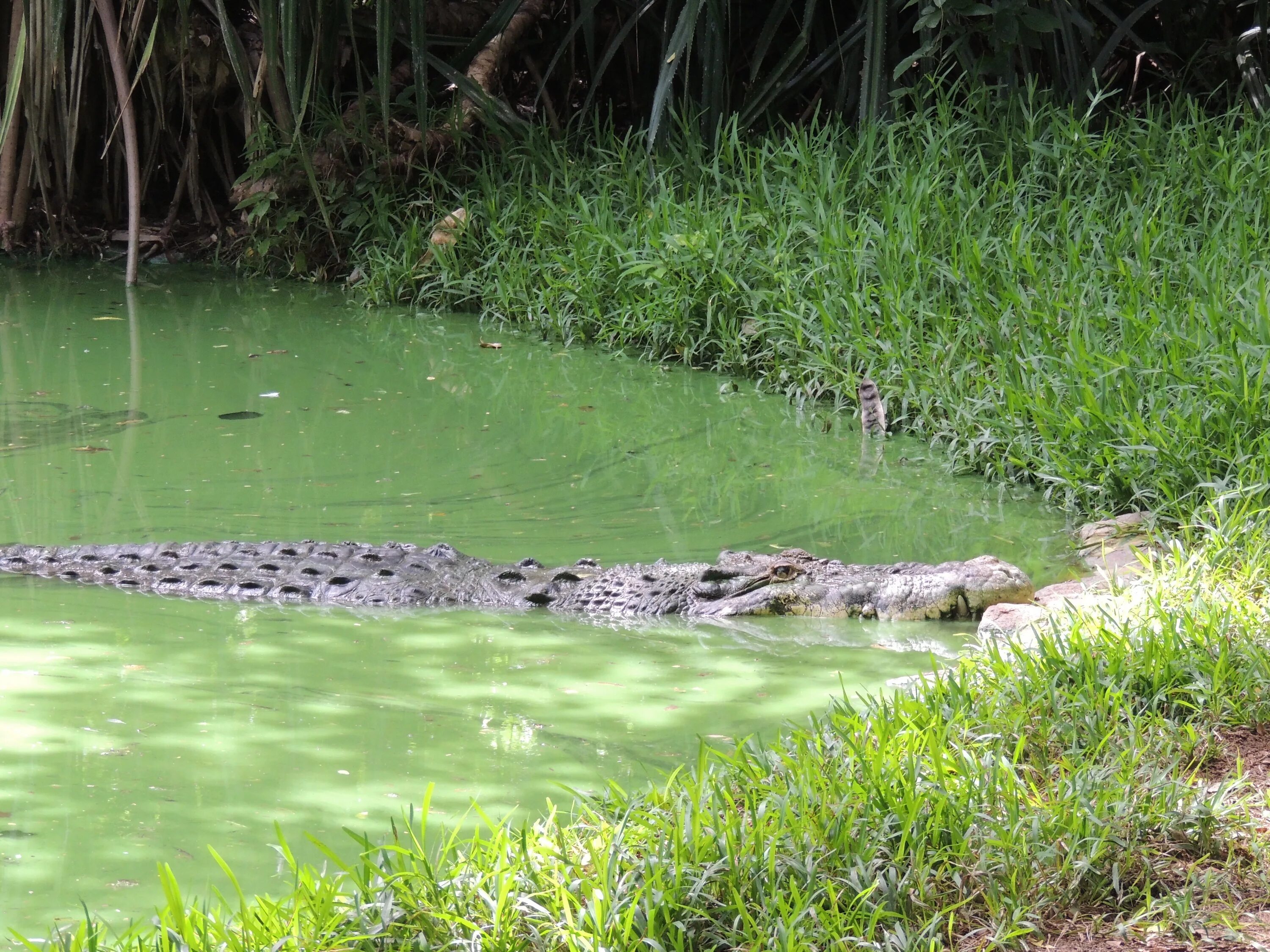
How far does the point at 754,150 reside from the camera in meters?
6.50

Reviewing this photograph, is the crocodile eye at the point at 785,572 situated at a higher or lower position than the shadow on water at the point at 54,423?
higher

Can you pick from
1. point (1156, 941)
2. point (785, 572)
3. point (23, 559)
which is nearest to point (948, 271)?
point (785, 572)

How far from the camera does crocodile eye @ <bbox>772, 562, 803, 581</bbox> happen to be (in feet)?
12.1

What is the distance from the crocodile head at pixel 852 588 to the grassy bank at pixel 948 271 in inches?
23.9

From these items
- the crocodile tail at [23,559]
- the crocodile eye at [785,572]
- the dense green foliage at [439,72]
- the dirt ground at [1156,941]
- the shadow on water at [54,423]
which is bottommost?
the shadow on water at [54,423]

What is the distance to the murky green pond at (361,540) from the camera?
2.40 meters

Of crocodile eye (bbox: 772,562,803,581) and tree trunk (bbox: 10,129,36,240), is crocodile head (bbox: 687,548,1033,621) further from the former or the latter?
tree trunk (bbox: 10,129,36,240)

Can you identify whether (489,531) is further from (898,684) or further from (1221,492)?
(1221,492)

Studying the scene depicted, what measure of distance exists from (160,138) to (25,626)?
596cm

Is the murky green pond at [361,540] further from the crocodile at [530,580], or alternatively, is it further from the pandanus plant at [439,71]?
the pandanus plant at [439,71]

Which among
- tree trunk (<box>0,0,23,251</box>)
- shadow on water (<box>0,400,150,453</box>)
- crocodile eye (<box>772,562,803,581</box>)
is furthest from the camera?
tree trunk (<box>0,0,23,251</box>)

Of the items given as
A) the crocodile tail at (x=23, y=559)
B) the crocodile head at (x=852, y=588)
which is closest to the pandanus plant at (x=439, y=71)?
the crocodile head at (x=852, y=588)

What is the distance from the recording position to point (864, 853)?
6.36 ft

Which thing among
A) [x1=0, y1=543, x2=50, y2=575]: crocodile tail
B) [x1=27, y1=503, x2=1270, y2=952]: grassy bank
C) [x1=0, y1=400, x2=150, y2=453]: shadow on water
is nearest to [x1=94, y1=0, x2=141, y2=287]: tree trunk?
[x1=0, y1=400, x2=150, y2=453]: shadow on water
